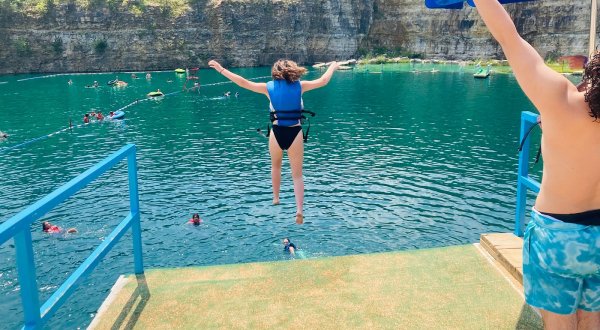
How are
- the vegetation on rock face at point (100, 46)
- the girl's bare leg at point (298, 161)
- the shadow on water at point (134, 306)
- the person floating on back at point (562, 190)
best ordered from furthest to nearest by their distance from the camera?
the vegetation on rock face at point (100, 46), the girl's bare leg at point (298, 161), the shadow on water at point (134, 306), the person floating on back at point (562, 190)

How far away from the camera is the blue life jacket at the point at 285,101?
7.27 meters

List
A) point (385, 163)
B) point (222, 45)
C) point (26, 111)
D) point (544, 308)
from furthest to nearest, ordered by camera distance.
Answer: point (222, 45), point (26, 111), point (385, 163), point (544, 308)

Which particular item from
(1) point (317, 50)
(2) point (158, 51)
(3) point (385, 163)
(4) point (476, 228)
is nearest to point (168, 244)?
(4) point (476, 228)

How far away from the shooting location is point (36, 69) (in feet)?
296

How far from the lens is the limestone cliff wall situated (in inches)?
3602

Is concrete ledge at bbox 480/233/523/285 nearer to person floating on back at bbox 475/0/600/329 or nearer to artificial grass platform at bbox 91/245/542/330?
artificial grass platform at bbox 91/245/542/330

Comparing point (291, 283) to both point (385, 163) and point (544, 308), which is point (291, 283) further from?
point (385, 163)

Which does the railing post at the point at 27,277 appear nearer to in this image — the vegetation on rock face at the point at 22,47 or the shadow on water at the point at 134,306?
the shadow on water at the point at 134,306

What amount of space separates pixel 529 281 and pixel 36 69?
10159 centimetres

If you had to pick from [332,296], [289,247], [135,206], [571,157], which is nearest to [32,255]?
[135,206]

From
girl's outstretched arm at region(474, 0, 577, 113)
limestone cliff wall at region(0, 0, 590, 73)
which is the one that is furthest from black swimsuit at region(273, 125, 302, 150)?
limestone cliff wall at region(0, 0, 590, 73)

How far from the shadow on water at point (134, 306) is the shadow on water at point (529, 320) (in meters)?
4.73

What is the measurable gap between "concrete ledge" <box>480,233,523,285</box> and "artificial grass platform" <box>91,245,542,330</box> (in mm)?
188

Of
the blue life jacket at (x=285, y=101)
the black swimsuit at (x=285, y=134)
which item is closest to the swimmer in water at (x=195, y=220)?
the black swimsuit at (x=285, y=134)
